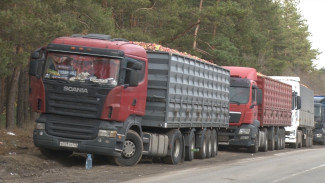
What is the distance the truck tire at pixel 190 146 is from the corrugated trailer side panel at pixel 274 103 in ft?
28.5

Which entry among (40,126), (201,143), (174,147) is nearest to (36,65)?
(40,126)

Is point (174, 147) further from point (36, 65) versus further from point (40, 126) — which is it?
point (36, 65)

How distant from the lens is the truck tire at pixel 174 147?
61.1 feet

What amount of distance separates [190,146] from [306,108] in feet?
63.7

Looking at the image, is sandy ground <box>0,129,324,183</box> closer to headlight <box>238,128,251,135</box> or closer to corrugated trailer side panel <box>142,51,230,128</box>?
corrugated trailer side panel <box>142,51,230,128</box>

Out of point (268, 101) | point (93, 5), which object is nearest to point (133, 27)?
point (93, 5)

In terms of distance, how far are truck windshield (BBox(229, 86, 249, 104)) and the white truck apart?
9.55 meters

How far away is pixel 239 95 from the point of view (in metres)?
26.3

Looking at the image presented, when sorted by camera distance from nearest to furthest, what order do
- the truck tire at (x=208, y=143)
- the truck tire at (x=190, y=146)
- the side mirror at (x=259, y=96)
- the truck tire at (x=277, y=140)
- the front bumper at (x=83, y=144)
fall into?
the front bumper at (x=83, y=144) → the truck tire at (x=190, y=146) → the truck tire at (x=208, y=143) → the side mirror at (x=259, y=96) → the truck tire at (x=277, y=140)

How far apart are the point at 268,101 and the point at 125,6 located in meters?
13.2

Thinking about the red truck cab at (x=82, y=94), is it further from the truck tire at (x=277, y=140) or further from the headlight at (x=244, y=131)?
the truck tire at (x=277, y=140)

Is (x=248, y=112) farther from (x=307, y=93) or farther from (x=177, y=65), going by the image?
(x=307, y=93)

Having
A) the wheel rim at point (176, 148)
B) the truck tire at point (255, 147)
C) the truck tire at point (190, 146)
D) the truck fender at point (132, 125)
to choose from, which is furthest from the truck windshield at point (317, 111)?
the truck fender at point (132, 125)

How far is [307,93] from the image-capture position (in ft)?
126
